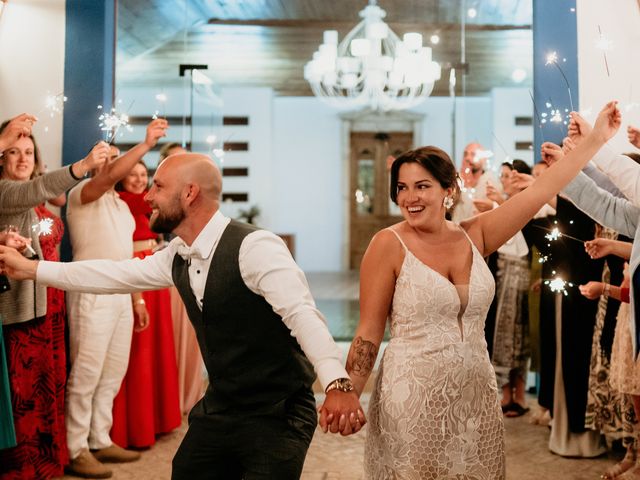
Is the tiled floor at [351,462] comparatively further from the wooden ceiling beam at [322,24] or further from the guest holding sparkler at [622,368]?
the wooden ceiling beam at [322,24]

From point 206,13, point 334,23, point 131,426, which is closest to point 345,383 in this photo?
point 131,426

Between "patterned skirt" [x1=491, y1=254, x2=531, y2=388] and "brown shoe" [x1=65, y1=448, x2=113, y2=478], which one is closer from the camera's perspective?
"brown shoe" [x1=65, y1=448, x2=113, y2=478]

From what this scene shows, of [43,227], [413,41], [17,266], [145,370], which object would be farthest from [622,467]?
[413,41]

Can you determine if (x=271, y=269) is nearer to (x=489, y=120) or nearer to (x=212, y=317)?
(x=212, y=317)

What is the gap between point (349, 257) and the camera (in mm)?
13219

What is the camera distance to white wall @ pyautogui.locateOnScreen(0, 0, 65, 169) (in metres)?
4.15

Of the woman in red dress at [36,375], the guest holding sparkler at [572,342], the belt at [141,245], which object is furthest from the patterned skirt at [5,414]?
the guest holding sparkler at [572,342]

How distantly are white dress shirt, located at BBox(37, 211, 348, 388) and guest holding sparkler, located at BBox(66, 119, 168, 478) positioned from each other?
1415 mm

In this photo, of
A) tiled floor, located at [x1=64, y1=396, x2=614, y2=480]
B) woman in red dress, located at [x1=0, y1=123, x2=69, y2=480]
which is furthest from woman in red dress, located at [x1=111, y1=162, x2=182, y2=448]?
woman in red dress, located at [x1=0, y1=123, x2=69, y2=480]

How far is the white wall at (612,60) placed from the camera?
383cm

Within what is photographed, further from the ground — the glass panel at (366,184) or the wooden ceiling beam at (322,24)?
the wooden ceiling beam at (322,24)

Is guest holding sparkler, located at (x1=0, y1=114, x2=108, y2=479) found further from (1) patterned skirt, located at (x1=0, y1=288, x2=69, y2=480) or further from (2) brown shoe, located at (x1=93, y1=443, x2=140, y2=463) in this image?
(2) brown shoe, located at (x1=93, y1=443, x2=140, y2=463)

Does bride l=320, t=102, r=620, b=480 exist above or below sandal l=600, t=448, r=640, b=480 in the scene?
above

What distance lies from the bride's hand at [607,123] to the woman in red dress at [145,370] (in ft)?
8.48
